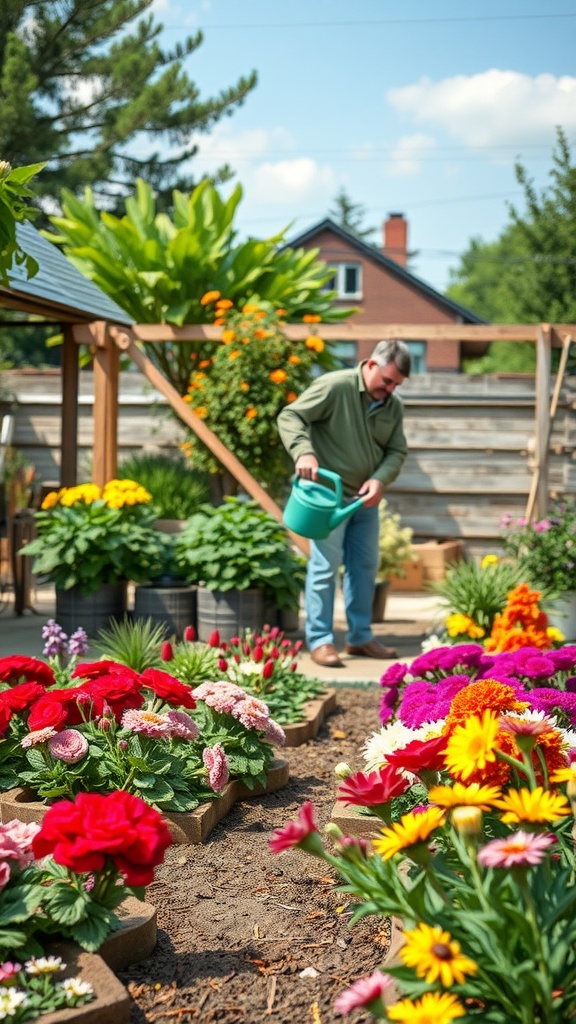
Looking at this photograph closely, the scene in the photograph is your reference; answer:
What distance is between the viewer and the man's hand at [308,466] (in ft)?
17.6

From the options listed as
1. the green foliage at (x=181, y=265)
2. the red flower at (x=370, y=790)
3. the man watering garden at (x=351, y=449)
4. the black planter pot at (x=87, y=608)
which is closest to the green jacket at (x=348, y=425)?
the man watering garden at (x=351, y=449)

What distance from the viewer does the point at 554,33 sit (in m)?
18.8

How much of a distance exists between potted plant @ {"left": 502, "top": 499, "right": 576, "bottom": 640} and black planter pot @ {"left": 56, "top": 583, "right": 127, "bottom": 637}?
2343 millimetres

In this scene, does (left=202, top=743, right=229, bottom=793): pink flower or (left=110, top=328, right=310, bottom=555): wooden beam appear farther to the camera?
(left=110, top=328, right=310, bottom=555): wooden beam

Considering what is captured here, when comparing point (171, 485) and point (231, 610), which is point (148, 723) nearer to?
point (231, 610)

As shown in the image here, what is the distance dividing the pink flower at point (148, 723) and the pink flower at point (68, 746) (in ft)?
0.38

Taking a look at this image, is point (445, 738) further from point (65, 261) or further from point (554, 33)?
point (554, 33)

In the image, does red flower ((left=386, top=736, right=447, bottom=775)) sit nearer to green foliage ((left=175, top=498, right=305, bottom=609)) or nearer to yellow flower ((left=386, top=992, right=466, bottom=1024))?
yellow flower ((left=386, top=992, right=466, bottom=1024))

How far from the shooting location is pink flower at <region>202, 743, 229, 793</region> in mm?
2842

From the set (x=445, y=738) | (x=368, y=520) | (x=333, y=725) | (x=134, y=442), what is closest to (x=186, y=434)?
(x=134, y=442)

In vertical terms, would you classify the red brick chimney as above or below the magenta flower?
above

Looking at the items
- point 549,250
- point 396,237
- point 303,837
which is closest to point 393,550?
point 303,837

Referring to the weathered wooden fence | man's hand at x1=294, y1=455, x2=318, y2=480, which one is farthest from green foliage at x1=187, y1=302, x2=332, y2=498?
man's hand at x1=294, y1=455, x2=318, y2=480

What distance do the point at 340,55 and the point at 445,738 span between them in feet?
60.1
